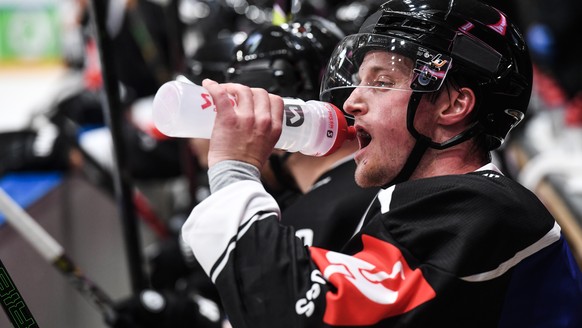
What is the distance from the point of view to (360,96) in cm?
114

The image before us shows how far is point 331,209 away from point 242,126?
422 mm

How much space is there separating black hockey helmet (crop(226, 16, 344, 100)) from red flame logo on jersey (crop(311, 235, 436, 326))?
48 centimetres

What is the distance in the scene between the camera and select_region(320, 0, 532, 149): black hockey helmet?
3.61ft

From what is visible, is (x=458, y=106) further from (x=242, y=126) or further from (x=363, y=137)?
(x=242, y=126)

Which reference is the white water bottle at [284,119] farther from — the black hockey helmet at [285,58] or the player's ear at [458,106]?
the black hockey helmet at [285,58]

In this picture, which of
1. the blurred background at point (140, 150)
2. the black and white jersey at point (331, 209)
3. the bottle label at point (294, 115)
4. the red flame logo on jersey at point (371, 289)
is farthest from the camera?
the blurred background at point (140, 150)

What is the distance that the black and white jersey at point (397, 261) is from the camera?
0.97 metres

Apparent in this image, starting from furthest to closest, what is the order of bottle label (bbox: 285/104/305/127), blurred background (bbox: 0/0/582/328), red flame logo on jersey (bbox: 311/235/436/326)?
blurred background (bbox: 0/0/582/328)
bottle label (bbox: 285/104/305/127)
red flame logo on jersey (bbox: 311/235/436/326)

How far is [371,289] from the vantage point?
97 centimetres

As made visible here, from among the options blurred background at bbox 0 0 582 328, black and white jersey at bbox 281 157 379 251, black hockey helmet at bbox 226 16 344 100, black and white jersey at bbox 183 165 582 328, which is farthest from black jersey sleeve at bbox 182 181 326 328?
black hockey helmet at bbox 226 16 344 100

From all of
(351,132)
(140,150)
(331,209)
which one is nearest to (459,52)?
(351,132)

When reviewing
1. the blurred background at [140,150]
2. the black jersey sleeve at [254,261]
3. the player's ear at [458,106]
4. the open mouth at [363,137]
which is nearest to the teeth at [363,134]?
the open mouth at [363,137]

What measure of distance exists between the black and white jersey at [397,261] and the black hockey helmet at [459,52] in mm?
134

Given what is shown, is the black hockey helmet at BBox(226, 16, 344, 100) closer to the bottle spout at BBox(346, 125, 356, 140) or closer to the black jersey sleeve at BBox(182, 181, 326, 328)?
the bottle spout at BBox(346, 125, 356, 140)
